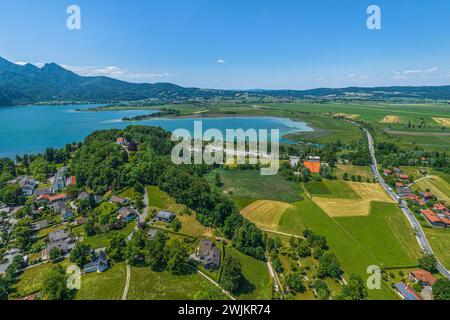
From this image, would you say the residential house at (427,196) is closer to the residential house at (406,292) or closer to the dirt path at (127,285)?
the residential house at (406,292)

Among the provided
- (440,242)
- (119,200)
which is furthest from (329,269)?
(119,200)

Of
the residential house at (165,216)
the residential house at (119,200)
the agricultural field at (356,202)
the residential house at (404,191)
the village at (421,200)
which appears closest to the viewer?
the residential house at (165,216)

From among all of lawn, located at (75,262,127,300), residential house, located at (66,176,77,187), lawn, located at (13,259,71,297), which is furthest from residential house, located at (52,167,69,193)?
lawn, located at (75,262,127,300)

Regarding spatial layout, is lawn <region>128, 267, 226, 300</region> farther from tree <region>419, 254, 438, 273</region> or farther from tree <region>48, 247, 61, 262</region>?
tree <region>419, 254, 438, 273</region>

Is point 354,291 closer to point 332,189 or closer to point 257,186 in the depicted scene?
point 332,189

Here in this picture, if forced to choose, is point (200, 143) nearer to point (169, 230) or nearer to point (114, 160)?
point (114, 160)

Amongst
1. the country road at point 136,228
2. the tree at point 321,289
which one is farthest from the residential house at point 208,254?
the tree at point 321,289
